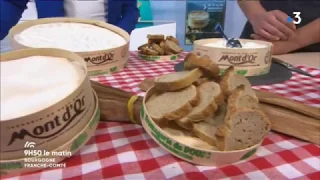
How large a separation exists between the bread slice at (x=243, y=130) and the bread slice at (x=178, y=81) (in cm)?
11

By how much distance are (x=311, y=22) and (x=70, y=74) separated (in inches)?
42.5

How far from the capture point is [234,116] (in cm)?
48

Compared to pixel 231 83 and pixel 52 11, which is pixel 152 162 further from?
pixel 52 11

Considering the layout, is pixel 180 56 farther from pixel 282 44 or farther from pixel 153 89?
pixel 153 89

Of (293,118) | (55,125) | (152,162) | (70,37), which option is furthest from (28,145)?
Result: (70,37)

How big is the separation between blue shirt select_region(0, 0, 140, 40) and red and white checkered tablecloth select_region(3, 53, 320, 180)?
74cm

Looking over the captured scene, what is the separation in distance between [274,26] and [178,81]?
2.64 ft

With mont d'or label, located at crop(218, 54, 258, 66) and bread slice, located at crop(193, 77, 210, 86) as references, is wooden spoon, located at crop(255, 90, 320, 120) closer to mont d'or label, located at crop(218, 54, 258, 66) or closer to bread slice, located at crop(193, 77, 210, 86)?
bread slice, located at crop(193, 77, 210, 86)

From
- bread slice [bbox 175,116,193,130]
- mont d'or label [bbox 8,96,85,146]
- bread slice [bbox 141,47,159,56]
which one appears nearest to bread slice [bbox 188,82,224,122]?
A: bread slice [bbox 175,116,193,130]

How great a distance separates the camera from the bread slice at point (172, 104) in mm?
510

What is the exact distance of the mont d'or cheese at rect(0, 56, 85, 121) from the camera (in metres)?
0.43

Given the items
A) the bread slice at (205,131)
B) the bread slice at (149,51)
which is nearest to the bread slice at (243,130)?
the bread slice at (205,131)

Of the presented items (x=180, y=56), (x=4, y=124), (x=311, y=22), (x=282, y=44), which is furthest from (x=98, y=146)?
(x=311, y=22)

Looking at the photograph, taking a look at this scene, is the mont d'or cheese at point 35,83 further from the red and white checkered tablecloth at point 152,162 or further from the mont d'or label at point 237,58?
the mont d'or label at point 237,58
